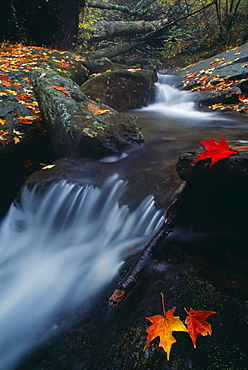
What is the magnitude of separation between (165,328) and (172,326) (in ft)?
0.16

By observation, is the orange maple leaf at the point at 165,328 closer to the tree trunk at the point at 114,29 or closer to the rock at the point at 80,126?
the rock at the point at 80,126

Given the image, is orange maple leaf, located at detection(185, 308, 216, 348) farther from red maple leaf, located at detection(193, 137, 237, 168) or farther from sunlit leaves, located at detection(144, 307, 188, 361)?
red maple leaf, located at detection(193, 137, 237, 168)

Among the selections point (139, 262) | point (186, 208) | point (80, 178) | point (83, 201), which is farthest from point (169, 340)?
point (80, 178)

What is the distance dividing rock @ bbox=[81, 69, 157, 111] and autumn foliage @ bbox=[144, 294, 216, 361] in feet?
18.7

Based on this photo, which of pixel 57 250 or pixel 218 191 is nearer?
pixel 218 191

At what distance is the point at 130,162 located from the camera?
3.53 m

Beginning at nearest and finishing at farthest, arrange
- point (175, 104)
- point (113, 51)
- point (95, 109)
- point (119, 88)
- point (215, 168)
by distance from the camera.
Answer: point (215, 168) → point (95, 109) → point (119, 88) → point (175, 104) → point (113, 51)

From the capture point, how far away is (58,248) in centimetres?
271

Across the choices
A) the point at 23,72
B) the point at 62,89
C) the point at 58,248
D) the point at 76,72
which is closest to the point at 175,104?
the point at 76,72

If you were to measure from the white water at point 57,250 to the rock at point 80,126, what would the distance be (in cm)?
73

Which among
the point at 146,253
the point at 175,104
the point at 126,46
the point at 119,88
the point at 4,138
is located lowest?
the point at 146,253

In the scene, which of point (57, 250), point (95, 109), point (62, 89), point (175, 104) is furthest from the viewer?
point (175, 104)

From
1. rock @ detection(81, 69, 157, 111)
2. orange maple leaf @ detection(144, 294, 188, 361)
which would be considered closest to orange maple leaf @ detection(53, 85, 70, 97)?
rock @ detection(81, 69, 157, 111)

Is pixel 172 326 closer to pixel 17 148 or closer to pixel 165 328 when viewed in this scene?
pixel 165 328
